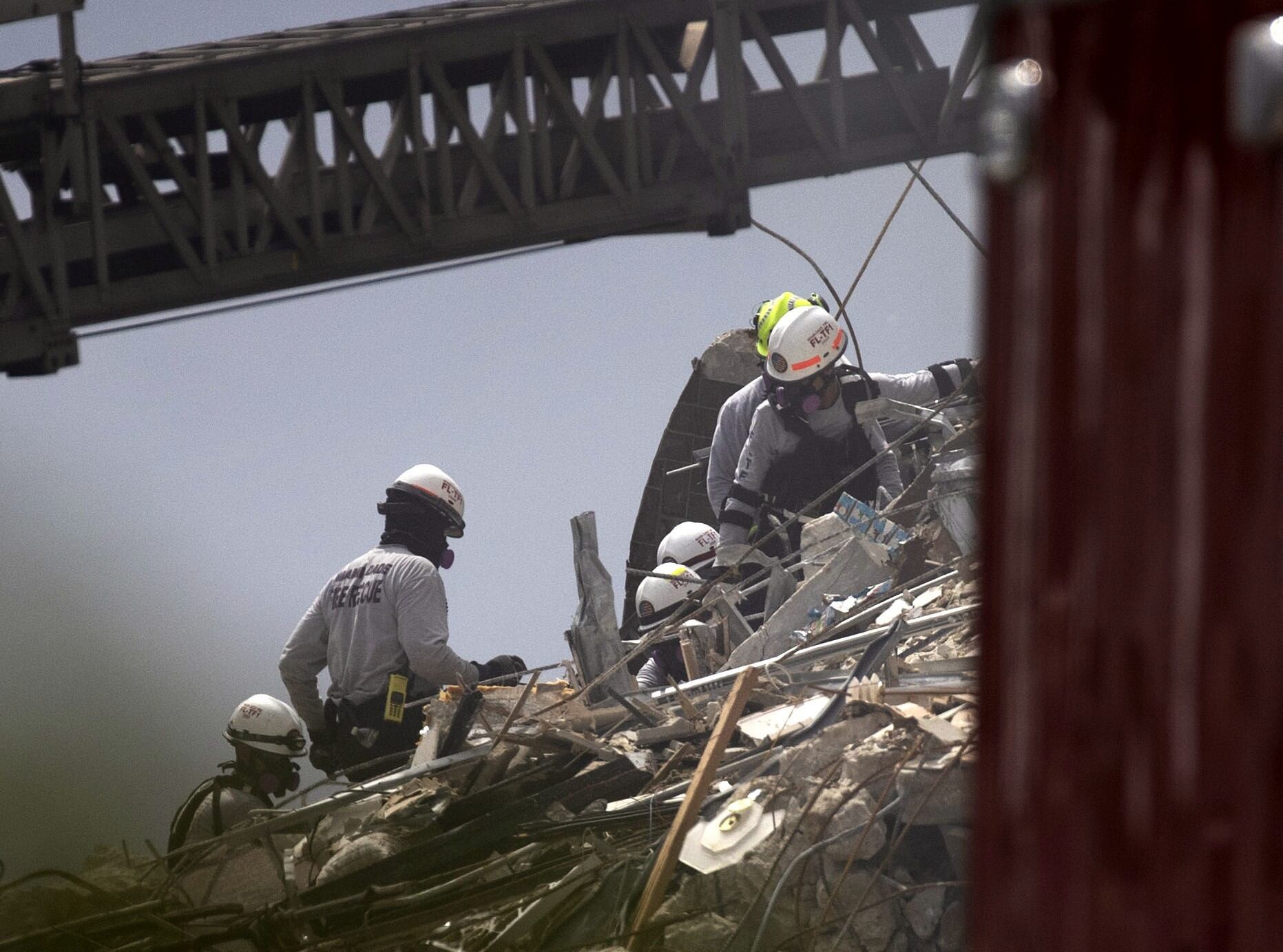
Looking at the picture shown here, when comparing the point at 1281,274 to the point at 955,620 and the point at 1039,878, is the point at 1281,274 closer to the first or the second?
the point at 1039,878

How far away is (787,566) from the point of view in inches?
362

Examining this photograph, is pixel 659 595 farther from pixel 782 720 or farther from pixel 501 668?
pixel 782 720

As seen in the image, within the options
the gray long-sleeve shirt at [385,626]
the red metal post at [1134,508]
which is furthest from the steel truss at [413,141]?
the red metal post at [1134,508]

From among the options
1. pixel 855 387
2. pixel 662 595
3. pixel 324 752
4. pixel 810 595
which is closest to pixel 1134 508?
pixel 810 595

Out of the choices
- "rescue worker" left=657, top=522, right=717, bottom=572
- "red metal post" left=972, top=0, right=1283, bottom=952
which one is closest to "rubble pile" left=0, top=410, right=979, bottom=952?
"red metal post" left=972, top=0, right=1283, bottom=952

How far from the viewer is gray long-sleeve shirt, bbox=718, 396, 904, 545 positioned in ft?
32.2

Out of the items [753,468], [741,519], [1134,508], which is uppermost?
[753,468]

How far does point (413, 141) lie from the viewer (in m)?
7.30

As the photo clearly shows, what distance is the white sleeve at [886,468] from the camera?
9.52 m

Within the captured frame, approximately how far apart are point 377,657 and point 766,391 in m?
3.56

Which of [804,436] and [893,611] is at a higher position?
[804,436]

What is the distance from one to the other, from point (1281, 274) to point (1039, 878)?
1.23 ft

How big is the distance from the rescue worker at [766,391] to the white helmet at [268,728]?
131 inches

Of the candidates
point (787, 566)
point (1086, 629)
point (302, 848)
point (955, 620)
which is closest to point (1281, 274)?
point (1086, 629)
